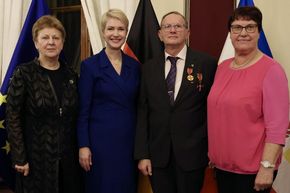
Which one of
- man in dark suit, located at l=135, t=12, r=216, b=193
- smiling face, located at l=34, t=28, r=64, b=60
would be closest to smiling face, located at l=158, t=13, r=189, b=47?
man in dark suit, located at l=135, t=12, r=216, b=193

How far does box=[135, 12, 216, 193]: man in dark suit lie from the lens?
198 cm

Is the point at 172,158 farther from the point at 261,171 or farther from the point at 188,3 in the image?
the point at 188,3

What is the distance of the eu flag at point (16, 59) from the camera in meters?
2.51

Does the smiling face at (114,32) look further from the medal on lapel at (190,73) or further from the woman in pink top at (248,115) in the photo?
the woman in pink top at (248,115)

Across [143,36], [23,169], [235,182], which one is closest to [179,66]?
[235,182]

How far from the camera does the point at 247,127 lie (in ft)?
5.70

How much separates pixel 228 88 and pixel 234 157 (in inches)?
12.9

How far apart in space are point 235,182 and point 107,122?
0.77 m

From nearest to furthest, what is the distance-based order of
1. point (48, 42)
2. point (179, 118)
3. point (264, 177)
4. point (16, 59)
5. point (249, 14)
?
point (264, 177) → point (249, 14) → point (179, 118) → point (48, 42) → point (16, 59)

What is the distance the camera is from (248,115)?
173 cm

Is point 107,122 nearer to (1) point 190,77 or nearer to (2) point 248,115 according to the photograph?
(1) point 190,77

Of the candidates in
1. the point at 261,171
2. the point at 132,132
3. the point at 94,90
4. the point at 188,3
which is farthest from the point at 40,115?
the point at 188,3

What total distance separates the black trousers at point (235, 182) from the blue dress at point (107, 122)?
0.54 metres

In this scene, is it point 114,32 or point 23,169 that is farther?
point 114,32
